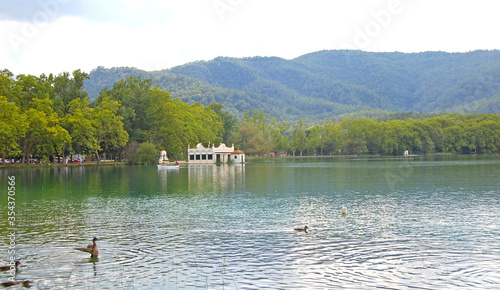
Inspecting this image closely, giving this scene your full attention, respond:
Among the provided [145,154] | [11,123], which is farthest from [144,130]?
[11,123]

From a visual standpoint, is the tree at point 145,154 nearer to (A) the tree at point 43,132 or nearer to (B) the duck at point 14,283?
(A) the tree at point 43,132

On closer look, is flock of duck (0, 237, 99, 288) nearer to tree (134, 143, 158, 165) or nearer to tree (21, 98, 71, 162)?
tree (21, 98, 71, 162)

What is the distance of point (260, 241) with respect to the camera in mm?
19062

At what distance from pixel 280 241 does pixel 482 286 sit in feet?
25.8

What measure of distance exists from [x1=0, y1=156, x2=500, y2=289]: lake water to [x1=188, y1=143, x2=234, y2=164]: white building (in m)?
68.9

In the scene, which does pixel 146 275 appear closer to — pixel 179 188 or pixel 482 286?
pixel 482 286

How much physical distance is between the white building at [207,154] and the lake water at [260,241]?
68.9 meters

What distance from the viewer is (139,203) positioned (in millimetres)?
31453

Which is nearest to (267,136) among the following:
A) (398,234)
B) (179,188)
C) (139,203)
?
(179,188)

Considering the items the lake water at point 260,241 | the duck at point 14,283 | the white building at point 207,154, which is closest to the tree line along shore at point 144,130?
the white building at point 207,154

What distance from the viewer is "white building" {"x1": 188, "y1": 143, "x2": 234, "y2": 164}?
338ft

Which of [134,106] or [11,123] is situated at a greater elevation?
[134,106]

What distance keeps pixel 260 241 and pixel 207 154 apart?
85.4 m

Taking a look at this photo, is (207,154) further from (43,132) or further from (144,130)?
(43,132)
